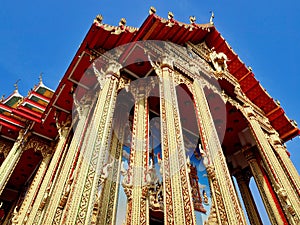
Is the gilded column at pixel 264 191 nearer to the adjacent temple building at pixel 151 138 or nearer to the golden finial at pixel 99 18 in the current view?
the adjacent temple building at pixel 151 138

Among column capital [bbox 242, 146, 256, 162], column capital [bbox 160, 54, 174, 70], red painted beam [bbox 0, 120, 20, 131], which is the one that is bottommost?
column capital [bbox 242, 146, 256, 162]

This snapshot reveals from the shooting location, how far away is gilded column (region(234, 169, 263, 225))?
8738 mm

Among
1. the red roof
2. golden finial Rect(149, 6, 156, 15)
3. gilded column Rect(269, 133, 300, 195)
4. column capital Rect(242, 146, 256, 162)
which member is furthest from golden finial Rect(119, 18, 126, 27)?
gilded column Rect(269, 133, 300, 195)

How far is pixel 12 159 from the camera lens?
9.15 meters

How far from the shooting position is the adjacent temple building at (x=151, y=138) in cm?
483

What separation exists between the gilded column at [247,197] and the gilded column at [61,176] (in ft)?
19.4

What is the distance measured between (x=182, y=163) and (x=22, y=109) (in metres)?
7.91

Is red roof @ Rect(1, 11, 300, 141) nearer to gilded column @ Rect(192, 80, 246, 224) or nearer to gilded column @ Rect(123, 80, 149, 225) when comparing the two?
gilded column @ Rect(123, 80, 149, 225)

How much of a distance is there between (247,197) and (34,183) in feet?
22.6

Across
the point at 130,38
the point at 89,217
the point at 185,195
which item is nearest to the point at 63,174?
the point at 89,217

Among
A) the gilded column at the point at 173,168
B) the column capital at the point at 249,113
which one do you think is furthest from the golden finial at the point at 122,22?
the column capital at the point at 249,113

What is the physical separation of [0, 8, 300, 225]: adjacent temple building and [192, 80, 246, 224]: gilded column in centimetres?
2

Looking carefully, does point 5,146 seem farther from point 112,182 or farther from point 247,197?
point 247,197

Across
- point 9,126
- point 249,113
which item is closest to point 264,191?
point 249,113
